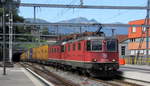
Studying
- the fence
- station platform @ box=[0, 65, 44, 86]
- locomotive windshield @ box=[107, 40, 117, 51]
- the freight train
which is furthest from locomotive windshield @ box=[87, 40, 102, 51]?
the fence

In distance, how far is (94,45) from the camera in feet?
71.3

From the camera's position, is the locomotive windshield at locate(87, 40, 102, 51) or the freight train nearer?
the freight train

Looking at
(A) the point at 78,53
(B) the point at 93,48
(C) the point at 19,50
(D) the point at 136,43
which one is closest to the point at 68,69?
(A) the point at 78,53

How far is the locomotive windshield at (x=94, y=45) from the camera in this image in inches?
851

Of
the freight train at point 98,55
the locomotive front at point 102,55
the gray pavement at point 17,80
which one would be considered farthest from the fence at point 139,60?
the gray pavement at point 17,80

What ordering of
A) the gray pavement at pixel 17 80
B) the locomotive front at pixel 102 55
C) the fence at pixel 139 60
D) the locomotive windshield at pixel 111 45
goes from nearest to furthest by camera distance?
the gray pavement at pixel 17 80
the locomotive front at pixel 102 55
the locomotive windshield at pixel 111 45
the fence at pixel 139 60

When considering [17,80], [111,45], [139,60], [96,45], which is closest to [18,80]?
[17,80]

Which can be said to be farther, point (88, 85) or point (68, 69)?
point (68, 69)

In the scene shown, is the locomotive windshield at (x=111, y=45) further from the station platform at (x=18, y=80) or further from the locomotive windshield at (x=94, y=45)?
the station platform at (x=18, y=80)

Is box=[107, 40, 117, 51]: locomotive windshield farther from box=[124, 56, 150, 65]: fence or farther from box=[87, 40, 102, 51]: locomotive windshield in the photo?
box=[124, 56, 150, 65]: fence

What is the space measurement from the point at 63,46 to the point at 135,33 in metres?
46.8

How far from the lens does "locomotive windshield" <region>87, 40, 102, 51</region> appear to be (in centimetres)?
2162

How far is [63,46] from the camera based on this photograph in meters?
30.5

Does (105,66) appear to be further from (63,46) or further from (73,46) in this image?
(63,46)
